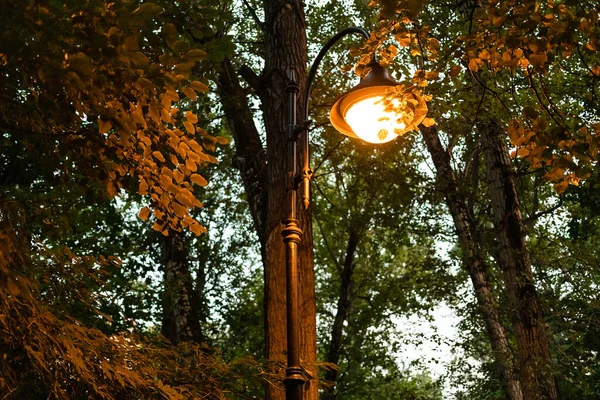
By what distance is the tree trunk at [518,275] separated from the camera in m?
9.88

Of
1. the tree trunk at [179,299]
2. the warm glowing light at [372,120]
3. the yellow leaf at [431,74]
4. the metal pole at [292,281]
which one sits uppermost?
the tree trunk at [179,299]

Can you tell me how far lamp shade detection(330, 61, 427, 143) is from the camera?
16.6 ft

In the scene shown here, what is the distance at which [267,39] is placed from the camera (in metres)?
7.56

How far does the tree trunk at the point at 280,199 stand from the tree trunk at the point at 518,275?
161 inches

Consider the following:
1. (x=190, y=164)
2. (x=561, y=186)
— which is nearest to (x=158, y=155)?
(x=190, y=164)

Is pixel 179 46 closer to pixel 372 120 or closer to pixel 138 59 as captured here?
pixel 138 59

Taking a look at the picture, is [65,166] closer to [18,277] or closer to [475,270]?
[18,277]

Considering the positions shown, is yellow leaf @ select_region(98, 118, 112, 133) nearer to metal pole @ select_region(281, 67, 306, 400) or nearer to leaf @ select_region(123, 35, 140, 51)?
leaf @ select_region(123, 35, 140, 51)

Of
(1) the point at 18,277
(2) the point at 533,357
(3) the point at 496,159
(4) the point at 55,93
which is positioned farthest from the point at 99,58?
(3) the point at 496,159

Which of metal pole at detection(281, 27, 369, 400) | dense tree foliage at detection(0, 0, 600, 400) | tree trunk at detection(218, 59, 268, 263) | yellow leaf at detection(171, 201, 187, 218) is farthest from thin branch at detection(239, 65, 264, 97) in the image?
yellow leaf at detection(171, 201, 187, 218)

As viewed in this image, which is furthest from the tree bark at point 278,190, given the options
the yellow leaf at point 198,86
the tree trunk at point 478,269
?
the tree trunk at point 478,269

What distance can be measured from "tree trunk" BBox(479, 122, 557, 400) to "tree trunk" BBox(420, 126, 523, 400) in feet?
5.77

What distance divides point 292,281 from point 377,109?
4.42ft

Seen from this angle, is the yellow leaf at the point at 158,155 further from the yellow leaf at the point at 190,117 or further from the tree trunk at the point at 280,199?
the tree trunk at the point at 280,199
